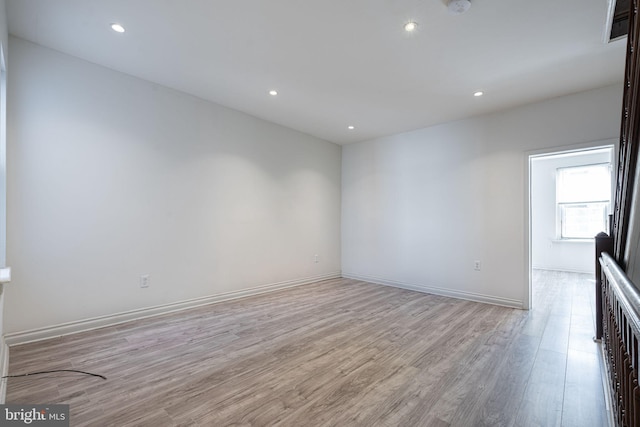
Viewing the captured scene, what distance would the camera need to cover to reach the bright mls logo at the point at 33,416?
1.50 meters

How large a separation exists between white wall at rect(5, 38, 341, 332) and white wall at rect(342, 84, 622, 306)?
1.63 m

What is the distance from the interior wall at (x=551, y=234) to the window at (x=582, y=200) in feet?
0.43

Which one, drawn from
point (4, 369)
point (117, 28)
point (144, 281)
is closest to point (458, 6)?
point (117, 28)

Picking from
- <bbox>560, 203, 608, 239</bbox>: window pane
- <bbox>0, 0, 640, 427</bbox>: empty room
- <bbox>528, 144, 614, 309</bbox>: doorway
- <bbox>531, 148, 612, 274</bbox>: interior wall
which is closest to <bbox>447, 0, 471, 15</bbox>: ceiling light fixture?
<bbox>0, 0, 640, 427</bbox>: empty room

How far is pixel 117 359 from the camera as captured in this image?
2271 millimetres

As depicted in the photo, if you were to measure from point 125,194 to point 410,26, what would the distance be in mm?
→ 3144

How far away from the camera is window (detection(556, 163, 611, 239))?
20.5 ft

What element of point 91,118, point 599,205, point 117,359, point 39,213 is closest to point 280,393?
point 117,359

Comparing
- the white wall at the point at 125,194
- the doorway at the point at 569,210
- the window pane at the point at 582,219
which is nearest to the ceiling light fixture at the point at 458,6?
the white wall at the point at 125,194

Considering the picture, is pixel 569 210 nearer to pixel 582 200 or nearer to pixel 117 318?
pixel 582 200

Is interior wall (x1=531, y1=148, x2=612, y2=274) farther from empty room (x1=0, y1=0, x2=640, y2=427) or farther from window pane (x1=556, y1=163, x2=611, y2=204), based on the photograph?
empty room (x1=0, y1=0, x2=640, y2=427)

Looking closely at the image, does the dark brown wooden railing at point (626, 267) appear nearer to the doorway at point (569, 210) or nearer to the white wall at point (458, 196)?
the white wall at point (458, 196)

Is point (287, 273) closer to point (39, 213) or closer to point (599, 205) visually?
point (39, 213)

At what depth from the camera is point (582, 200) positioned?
21.5ft
